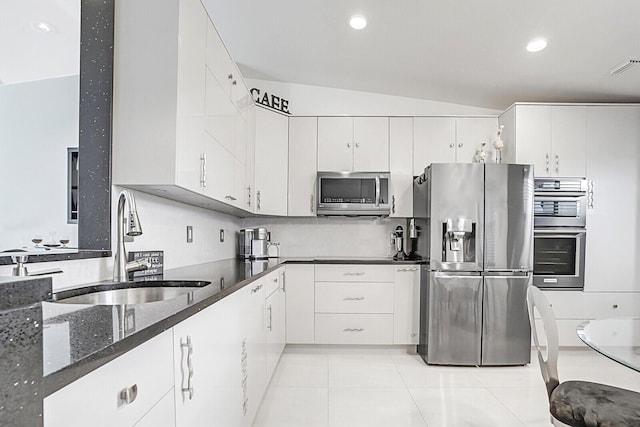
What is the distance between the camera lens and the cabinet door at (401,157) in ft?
13.5

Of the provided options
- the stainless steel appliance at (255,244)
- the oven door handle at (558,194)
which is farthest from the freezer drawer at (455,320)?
the stainless steel appliance at (255,244)

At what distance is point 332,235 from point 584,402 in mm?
2988

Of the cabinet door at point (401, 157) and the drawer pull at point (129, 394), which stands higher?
the cabinet door at point (401, 157)

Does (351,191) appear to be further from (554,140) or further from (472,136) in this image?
(554,140)

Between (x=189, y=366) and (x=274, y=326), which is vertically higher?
(x=189, y=366)

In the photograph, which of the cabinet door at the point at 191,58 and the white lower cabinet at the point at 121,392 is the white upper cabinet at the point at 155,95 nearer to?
the cabinet door at the point at 191,58

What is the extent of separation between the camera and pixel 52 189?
1.69 m

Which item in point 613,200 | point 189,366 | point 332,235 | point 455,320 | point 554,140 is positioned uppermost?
point 554,140

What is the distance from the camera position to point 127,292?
1690mm

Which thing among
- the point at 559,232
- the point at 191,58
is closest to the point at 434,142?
the point at 559,232

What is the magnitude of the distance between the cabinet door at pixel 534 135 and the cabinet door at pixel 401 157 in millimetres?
1016

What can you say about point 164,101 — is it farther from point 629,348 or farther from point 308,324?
point 308,324

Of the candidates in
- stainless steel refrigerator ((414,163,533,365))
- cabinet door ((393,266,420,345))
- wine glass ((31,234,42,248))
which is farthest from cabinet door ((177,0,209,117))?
cabinet door ((393,266,420,345))

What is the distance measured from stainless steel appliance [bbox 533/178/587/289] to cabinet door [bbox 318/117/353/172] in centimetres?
184
